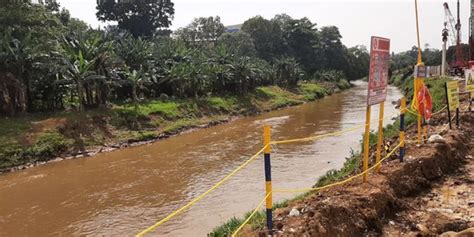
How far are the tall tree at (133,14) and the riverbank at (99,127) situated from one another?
3041 centimetres

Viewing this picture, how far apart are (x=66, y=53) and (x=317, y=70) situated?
5565cm

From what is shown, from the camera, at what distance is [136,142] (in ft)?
76.7

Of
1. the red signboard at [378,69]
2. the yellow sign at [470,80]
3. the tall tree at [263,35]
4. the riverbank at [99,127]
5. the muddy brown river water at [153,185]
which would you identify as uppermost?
the tall tree at [263,35]

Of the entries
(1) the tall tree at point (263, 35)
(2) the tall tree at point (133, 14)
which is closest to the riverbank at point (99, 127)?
(2) the tall tree at point (133, 14)

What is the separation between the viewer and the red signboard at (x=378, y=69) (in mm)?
6531

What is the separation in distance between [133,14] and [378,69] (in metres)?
58.7

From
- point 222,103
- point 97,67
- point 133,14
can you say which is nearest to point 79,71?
point 97,67

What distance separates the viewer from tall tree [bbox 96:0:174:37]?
59634mm

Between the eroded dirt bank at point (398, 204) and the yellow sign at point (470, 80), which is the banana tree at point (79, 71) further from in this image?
the eroded dirt bank at point (398, 204)

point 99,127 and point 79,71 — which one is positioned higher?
point 79,71

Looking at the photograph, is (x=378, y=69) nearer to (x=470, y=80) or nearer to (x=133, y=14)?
(x=470, y=80)

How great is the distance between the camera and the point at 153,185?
14.9 metres

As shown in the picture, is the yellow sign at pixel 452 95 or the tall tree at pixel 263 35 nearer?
the yellow sign at pixel 452 95

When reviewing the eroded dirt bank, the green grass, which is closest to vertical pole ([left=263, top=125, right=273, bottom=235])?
the eroded dirt bank
